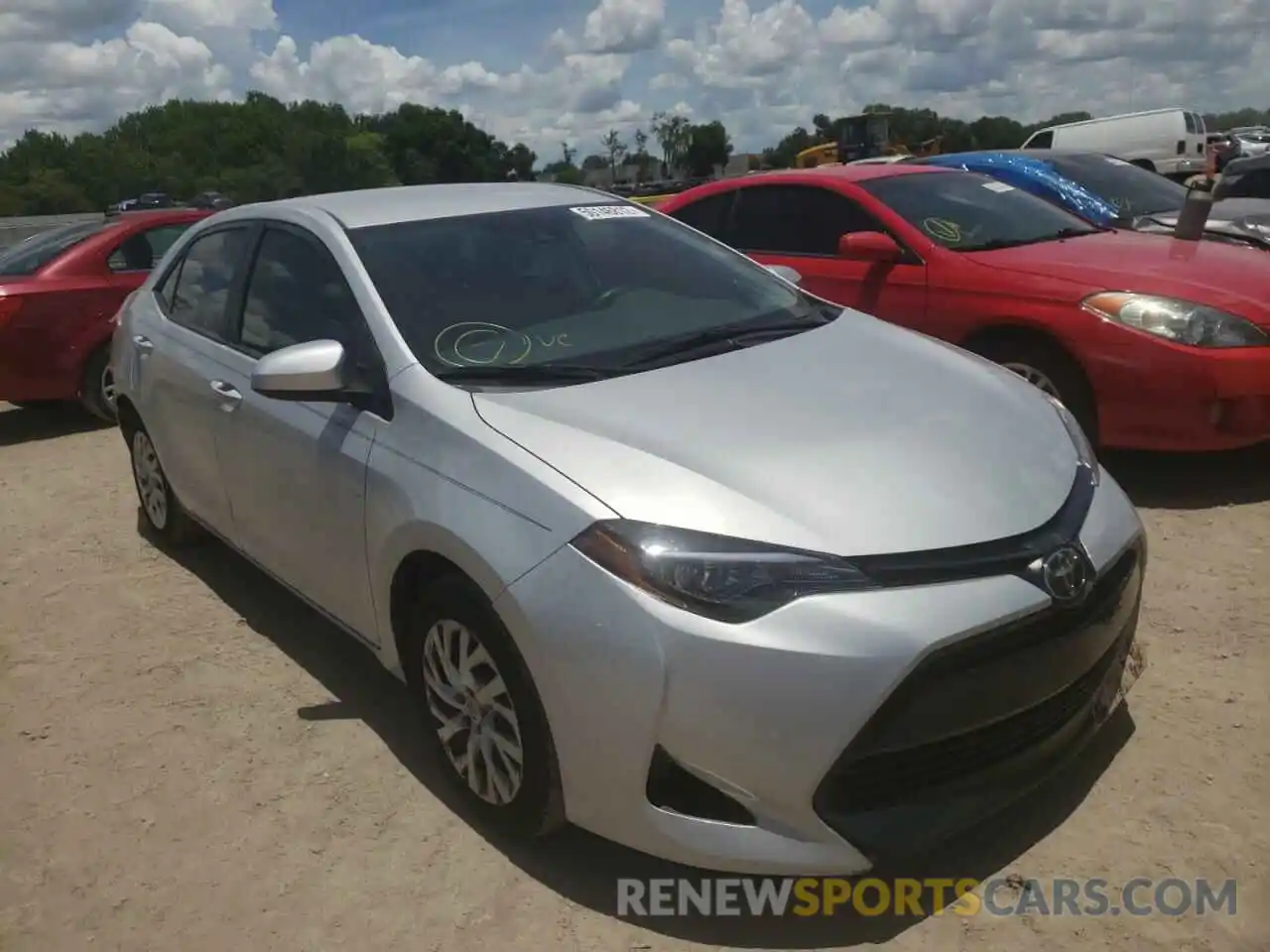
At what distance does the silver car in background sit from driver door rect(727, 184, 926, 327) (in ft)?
6.78

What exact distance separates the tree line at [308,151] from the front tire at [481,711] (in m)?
33.0

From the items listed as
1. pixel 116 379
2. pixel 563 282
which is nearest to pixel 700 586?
pixel 563 282

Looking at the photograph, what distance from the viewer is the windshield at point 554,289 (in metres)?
3.20

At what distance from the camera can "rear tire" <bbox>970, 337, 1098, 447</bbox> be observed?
16.1ft

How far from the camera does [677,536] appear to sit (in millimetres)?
2346

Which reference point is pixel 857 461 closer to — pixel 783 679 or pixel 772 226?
pixel 783 679

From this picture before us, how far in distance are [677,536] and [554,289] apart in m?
1.40

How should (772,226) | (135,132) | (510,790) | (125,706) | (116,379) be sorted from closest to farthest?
(510,790) < (125,706) < (116,379) < (772,226) < (135,132)

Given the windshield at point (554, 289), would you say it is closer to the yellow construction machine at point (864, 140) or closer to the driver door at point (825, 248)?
the driver door at point (825, 248)

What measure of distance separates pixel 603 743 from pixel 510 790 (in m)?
0.46

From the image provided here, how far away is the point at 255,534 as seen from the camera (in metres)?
3.88

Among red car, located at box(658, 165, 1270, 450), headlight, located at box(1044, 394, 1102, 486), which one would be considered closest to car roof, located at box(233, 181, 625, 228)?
headlight, located at box(1044, 394, 1102, 486)

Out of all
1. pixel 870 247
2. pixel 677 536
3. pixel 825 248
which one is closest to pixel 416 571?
pixel 677 536

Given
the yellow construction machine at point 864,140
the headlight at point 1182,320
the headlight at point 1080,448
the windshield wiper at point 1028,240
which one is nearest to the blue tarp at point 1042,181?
the windshield wiper at point 1028,240
